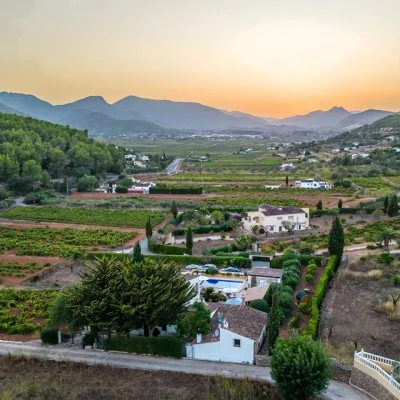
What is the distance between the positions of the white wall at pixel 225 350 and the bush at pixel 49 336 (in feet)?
23.0

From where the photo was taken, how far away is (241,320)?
2269 cm

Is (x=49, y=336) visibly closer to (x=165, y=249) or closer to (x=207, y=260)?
(x=207, y=260)

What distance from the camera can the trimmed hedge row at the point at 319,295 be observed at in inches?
907

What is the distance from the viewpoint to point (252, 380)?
1958 cm

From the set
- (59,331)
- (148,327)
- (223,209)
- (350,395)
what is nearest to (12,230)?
(223,209)

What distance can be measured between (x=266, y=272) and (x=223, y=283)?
3.85 m

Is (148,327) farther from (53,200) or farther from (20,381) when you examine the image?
(53,200)

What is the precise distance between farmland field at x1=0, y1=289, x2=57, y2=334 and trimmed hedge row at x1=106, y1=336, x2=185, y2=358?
222 inches

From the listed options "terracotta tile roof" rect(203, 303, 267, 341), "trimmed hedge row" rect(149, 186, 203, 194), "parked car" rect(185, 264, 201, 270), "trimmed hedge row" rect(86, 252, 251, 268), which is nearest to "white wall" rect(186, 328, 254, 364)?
"terracotta tile roof" rect(203, 303, 267, 341)

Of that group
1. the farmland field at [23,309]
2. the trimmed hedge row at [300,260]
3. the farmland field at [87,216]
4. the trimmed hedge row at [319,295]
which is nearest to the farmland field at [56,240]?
the farmland field at [87,216]

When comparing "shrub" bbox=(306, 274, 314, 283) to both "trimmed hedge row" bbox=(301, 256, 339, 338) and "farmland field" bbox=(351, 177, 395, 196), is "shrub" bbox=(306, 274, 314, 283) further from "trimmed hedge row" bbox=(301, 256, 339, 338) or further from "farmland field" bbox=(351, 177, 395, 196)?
"farmland field" bbox=(351, 177, 395, 196)

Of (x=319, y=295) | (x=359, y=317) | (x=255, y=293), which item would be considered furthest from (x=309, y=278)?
(x=359, y=317)

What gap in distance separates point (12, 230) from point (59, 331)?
32.1 metres

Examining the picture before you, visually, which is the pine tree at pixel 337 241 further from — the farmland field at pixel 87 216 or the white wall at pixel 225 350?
the farmland field at pixel 87 216
